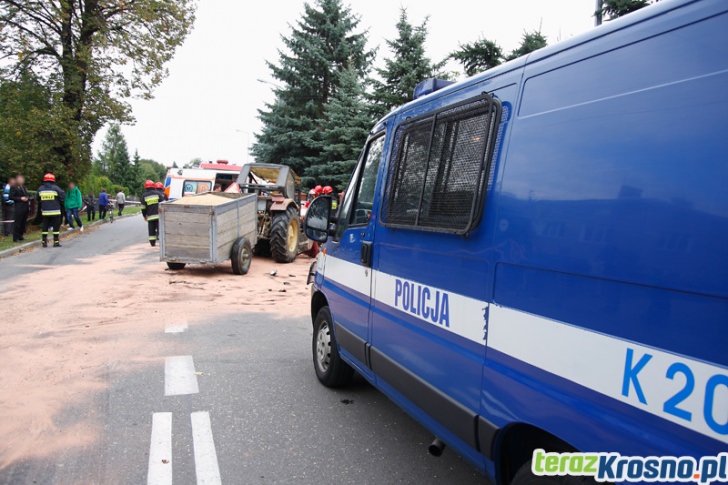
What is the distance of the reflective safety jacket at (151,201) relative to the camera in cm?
1265

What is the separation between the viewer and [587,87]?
6.31 ft

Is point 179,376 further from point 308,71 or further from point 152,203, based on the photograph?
point 308,71

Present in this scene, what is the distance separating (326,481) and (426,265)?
57.2 inches

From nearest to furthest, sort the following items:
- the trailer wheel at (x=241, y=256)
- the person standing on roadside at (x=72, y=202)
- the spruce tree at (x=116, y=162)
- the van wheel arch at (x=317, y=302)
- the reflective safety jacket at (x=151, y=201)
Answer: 1. the van wheel arch at (x=317, y=302)
2. the trailer wheel at (x=241, y=256)
3. the reflective safety jacket at (x=151, y=201)
4. the person standing on roadside at (x=72, y=202)
5. the spruce tree at (x=116, y=162)

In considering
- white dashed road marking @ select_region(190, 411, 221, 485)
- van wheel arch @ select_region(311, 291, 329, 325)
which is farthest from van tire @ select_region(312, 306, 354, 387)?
white dashed road marking @ select_region(190, 411, 221, 485)

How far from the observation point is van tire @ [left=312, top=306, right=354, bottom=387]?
14.1 feet

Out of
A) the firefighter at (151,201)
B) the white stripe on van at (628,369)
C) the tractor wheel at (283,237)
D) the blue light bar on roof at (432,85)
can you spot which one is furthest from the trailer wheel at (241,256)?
the white stripe on van at (628,369)

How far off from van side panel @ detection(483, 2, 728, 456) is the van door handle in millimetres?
1410

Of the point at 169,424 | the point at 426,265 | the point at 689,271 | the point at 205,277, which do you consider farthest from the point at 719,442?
the point at 205,277

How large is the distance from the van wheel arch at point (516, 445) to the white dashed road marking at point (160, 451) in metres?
1.95

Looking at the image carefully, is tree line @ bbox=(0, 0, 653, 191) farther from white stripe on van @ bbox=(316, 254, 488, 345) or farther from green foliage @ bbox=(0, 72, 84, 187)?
white stripe on van @ bbox=(316, 254, 488, 345)

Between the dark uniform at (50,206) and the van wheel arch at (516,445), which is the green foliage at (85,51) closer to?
Answer: the dark uniform at (50,206)

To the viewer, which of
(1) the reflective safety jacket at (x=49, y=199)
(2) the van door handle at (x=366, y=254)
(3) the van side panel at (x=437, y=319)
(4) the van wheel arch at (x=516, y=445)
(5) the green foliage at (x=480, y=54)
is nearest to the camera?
(4) the van wheel arch at (x=516, y=445)

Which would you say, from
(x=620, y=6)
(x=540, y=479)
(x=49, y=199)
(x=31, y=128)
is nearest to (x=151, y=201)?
(x=49, y=199)
